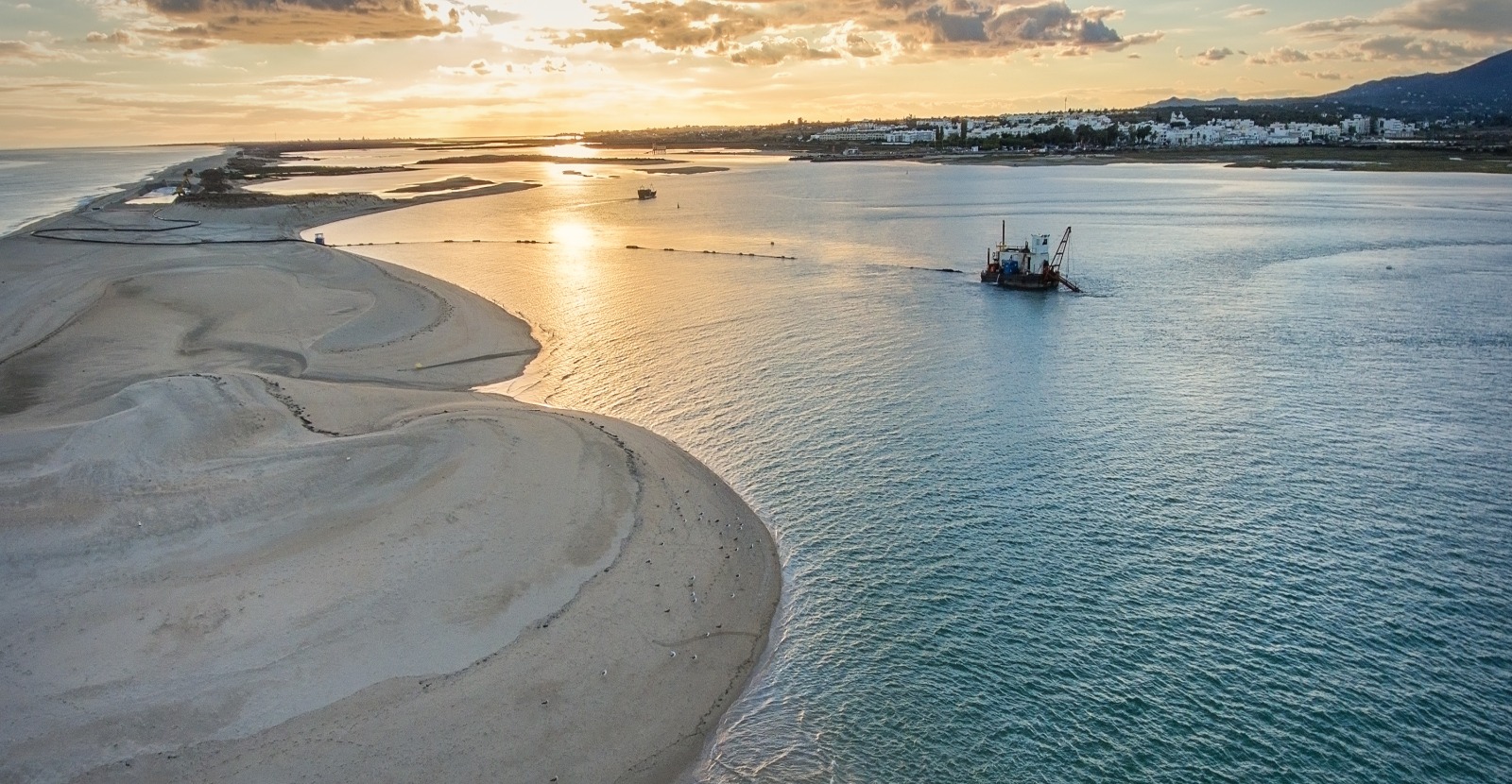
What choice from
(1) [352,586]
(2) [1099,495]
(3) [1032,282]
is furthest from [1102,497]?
(3) [1032,282]

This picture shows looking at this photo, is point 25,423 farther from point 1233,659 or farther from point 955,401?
point 1233,659

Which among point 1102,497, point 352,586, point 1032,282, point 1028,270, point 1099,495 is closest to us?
point 352,586

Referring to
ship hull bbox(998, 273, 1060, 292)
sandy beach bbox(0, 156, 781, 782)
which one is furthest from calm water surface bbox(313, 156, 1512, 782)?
ship hull bbox(998, 273, 1060, 292)

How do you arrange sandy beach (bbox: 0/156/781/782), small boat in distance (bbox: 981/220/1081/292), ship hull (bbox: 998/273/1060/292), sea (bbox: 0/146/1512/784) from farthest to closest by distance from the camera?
small boat in distance (bbox: 981/220/1081/292) < ship hull (bbox: 998/273/1060/292) < sea (bbox: 0/146/1512/784) < sandy beach (bbox: 0/156/781/782)

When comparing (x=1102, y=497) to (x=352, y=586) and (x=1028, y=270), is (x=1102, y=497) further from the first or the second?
(x=1028, y=270)

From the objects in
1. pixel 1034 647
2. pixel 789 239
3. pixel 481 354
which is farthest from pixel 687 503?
pixel 789 239

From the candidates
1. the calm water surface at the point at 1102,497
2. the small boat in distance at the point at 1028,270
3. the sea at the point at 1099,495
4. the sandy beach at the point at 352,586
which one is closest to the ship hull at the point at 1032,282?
the small boat in distance at the point at 1028,270

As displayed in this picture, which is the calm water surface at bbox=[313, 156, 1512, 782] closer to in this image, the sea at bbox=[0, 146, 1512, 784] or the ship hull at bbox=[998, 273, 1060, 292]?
the sea at bbox=[0, 146, 1512, 784]
